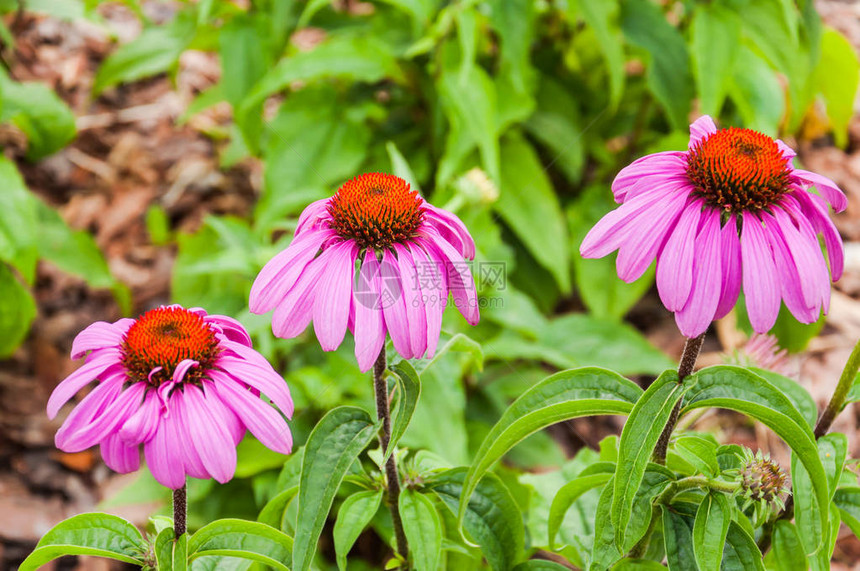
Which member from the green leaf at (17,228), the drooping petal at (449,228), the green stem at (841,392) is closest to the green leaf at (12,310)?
the green leaf at (17,228)

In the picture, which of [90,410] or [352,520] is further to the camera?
[352,520]

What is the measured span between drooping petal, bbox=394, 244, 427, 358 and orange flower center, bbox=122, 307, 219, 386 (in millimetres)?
203

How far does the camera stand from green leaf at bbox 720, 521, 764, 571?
32.2 inches

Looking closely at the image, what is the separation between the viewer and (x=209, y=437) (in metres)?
0.72

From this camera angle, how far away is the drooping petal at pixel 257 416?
0.74 metres

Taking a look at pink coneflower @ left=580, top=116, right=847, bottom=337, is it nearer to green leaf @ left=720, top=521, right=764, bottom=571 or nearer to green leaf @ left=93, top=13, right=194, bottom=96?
green leaf @ left=720, top=521, right=764, bottom=571

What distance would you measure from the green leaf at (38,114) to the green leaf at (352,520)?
1.50 meters

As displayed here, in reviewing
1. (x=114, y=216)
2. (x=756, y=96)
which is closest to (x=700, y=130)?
(x=756, y=96)

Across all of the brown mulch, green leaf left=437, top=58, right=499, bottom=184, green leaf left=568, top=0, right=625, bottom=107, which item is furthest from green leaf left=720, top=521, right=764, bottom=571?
green leaf left=568, top=0, right=625, bottom=107

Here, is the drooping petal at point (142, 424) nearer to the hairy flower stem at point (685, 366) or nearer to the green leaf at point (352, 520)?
the green leaf at point (352, 520)

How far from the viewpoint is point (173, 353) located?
0.74 metres

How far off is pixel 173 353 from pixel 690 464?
575mm

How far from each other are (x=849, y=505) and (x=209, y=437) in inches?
28.2

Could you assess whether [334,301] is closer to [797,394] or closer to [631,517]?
[631,517]
